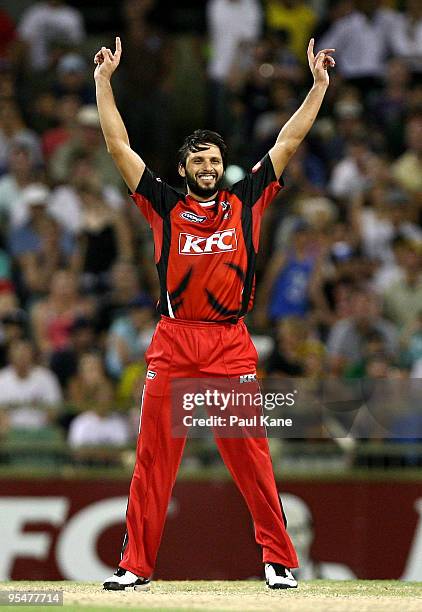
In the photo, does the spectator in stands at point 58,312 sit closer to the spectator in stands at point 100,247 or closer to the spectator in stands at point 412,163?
the spectator in stands at point 100,247

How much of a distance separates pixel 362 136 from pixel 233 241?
8438mm

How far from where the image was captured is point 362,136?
16.2 m

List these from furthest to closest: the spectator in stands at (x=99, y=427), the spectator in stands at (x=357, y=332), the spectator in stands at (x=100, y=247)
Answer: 1. the spectator in stands at (x=100, y=247)
2. the spectator in stands at (x=357, y=332)
3. the spectator in stands at (x=99, y=427)

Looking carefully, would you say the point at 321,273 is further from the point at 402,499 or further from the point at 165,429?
the point at 165,429

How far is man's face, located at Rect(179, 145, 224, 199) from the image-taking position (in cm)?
816

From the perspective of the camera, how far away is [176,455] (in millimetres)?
8086

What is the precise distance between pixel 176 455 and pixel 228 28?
10105mm

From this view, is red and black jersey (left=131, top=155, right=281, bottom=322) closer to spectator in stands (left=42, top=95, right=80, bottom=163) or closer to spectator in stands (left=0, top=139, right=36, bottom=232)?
spectator in stands (left=0, top=139, right=36, bottom=232)

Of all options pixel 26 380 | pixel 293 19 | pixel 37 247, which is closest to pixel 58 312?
pixel 26 380

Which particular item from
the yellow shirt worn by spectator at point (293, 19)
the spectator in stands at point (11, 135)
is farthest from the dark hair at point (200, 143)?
the yellow shirt worn by spectator at point (293, 19)

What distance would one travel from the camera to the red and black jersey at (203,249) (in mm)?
8031

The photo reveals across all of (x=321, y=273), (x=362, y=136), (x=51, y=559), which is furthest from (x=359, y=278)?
(x=51, y=559)

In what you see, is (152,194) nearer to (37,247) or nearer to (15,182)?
(37,247)

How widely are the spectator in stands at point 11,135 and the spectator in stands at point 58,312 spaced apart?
91.0 inches
